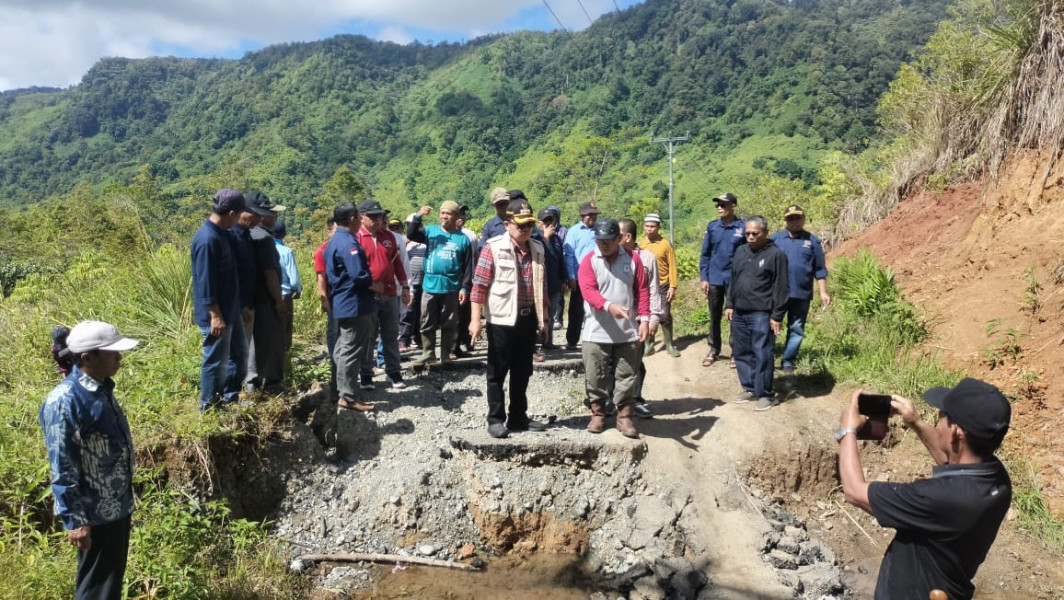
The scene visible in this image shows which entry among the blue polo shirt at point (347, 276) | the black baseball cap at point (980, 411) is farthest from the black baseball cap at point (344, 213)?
the black baseball cap at point (980, 411)

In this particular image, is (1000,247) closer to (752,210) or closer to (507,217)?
(507,217)

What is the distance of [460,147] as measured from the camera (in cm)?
7319

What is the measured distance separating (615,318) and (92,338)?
11.5 feet

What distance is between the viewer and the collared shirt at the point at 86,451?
2752mm

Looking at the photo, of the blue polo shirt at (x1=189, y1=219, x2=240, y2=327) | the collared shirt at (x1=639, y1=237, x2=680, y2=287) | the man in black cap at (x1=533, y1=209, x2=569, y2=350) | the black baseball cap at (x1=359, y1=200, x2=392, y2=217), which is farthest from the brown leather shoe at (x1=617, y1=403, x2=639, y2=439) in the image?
the blue polo shirt at (x1=189, y1=219, x2=240, y2=327)

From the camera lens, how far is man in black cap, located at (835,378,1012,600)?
6.90 ft

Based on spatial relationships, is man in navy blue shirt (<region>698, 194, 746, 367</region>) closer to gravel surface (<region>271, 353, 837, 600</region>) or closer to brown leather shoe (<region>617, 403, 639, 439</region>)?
brown leather shoe (<region>617, 403, 639, 439</region>)

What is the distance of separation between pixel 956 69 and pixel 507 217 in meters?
6.66

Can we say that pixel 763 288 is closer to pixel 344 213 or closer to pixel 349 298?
pixel 349 298

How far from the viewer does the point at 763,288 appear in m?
5.93

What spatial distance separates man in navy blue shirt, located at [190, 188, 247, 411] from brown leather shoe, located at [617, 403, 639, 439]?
3.14 meters

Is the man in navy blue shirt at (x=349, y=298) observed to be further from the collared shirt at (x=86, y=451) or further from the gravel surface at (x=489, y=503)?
the collared shirt at (x=86, y=451)

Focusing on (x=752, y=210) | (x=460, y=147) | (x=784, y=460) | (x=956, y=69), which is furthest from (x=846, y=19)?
(x=784, y=460)

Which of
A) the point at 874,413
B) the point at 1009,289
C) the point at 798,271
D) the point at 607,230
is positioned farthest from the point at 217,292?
the point at 1009,289
